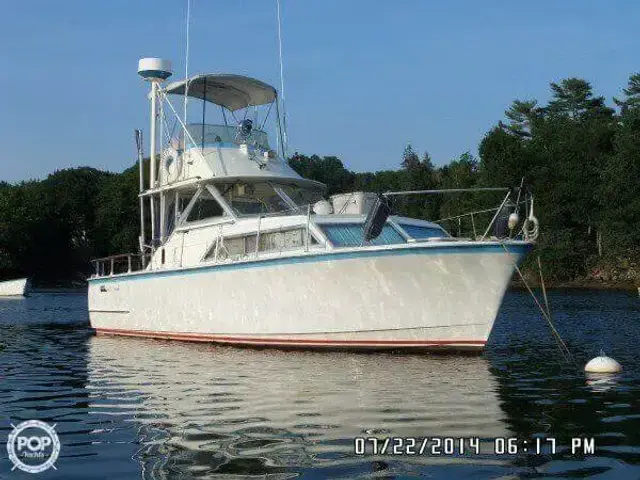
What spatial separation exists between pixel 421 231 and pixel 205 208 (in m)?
6.61

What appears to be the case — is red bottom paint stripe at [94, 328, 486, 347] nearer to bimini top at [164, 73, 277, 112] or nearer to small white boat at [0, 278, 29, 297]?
bimini top at [164, 73, 277, 112]

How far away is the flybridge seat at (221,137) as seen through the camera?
2216 centimetres

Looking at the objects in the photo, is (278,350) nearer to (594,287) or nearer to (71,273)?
(594,287)

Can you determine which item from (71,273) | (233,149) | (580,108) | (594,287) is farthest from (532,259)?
(71,273)

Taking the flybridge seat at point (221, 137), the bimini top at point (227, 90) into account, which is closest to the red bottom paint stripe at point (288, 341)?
the flybridge seat at point (221, 137)

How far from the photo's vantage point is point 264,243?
1853cm

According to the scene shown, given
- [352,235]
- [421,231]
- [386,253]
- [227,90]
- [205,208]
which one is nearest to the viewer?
[386,253]

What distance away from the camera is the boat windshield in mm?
21531

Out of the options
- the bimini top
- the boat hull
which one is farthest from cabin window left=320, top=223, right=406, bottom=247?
the bimini top

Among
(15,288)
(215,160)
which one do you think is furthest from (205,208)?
(15,288)

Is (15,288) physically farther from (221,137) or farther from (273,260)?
(273,260)

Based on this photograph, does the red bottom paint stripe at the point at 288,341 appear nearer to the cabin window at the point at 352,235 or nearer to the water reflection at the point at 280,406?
the water reflection at the point at 280,406

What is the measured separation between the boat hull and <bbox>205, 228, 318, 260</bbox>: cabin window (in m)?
0.56

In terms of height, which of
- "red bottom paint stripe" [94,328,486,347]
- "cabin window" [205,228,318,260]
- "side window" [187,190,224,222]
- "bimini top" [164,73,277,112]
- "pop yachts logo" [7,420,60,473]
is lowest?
"pop yachts logo" [7,420,60,473]
